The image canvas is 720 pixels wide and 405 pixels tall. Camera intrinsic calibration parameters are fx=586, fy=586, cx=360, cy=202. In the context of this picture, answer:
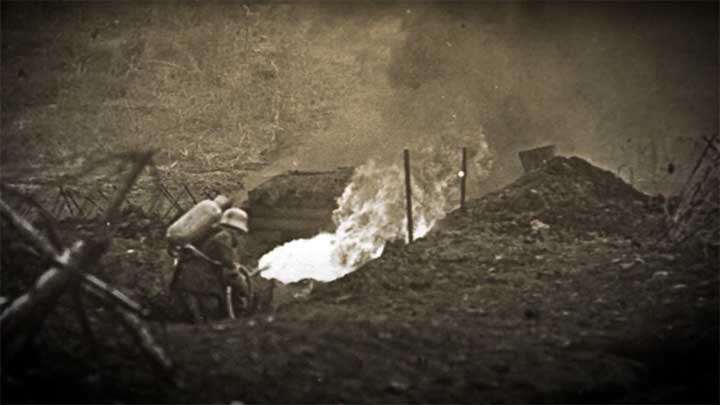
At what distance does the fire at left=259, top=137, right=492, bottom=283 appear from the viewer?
8270mm

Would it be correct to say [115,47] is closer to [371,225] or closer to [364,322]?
[371,225]

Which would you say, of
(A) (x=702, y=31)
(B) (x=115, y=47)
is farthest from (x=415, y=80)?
(B) (x=115, y=47)

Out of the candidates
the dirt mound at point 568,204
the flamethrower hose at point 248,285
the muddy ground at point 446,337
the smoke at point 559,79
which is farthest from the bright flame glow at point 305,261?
the smoke at point 559,79

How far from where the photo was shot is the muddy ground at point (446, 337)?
3879 millimetres

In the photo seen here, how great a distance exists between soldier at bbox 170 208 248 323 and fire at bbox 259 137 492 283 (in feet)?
4.52

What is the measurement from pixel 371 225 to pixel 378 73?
3448 mm

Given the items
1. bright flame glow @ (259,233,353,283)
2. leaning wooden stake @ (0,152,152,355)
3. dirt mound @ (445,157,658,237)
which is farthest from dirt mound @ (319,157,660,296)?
leaning wooden stake @ (0,152,152,355)

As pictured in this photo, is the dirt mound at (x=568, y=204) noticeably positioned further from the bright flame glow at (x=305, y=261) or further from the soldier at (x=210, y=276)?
the soldier at (x=210, y=276)

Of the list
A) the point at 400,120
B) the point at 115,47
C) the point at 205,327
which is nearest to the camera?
the point at 205,327

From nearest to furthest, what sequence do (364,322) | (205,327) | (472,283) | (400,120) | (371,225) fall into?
(205,327), (364,322), (472,283), (371,225), (400,120)

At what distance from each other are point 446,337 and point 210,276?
265 cm

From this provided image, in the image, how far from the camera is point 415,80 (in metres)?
10.9

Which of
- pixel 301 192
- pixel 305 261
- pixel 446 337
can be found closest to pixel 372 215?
pixel 301 192

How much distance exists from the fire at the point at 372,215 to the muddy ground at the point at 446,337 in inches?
40.4
